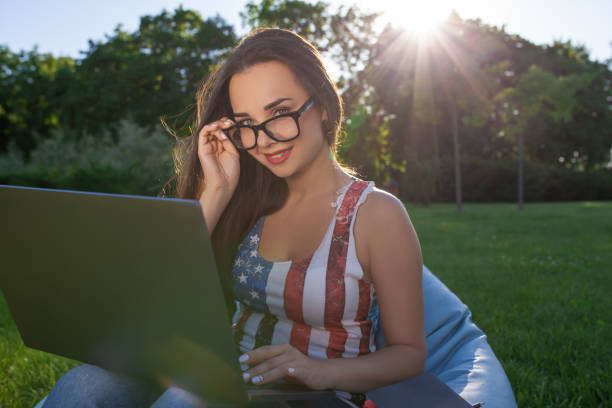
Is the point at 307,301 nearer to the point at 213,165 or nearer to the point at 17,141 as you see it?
the point at 213,165

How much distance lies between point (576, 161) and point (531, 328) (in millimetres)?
33894

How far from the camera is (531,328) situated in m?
3.79

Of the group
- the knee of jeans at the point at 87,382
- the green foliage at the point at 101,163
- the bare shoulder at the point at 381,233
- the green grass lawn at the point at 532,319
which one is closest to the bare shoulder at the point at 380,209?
the bare shoulder at the point at 381,233

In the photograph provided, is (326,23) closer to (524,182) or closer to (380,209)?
(524,182)

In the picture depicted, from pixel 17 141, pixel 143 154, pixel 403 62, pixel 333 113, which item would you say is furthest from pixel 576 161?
pixel 17 141

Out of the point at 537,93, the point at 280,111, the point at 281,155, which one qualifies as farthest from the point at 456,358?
the point at 537,93

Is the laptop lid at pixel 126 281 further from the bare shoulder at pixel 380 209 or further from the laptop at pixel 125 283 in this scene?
the bare shoulder at pixel 380 209

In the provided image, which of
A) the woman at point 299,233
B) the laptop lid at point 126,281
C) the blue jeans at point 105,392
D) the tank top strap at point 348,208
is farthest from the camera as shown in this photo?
the tank top strap at point 348,208

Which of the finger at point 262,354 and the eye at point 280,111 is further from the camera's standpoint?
the eye at point 280,111

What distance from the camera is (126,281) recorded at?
1.07 m

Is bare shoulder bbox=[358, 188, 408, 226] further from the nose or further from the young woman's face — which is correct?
the nose

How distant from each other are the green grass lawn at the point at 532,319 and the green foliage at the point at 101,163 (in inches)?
130

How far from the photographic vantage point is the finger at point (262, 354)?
138 cm

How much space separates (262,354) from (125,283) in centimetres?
49
